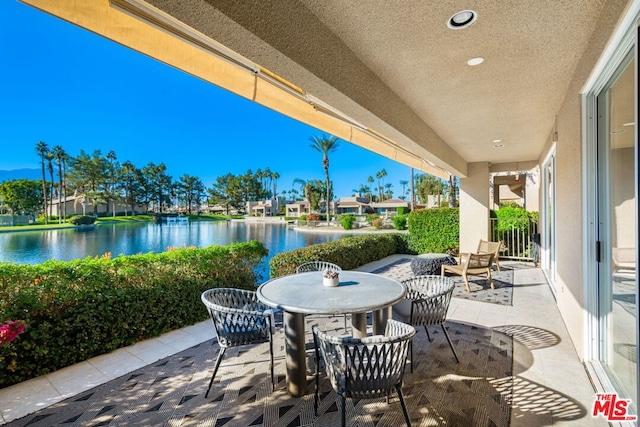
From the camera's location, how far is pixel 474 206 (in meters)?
8.66

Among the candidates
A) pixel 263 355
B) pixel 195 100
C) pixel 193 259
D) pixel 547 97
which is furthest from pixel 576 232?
pixel 195 100

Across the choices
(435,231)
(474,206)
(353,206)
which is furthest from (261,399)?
(353,206)

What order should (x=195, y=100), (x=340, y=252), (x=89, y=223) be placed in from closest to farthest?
1. (x=340, y=252)
2. (x=89, y=223)
3. (x=195, y=100)

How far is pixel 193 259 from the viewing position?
452cm

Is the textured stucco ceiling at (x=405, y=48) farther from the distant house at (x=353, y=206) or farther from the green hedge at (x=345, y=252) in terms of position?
the distant house at (x=353, y=206)

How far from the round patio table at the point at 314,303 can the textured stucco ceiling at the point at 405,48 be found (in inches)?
67.2

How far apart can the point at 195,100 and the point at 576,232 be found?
67.4 m

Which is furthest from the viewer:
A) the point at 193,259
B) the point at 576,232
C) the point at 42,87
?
the point at 42,87

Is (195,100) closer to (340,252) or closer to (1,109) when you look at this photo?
(1,109)

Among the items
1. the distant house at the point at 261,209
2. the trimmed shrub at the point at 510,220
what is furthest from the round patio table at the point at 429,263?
the distant house at the point at 261,209

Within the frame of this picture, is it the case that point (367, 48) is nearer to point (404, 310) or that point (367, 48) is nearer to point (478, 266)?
point (404, 310)

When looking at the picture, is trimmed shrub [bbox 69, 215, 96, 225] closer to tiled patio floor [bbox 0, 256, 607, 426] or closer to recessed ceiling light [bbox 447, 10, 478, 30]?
tiled patio floor [bbox 0, 256, 607, 426]

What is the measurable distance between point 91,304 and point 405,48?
405 cm

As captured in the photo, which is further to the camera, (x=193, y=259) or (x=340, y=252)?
(x=340, y=252)
